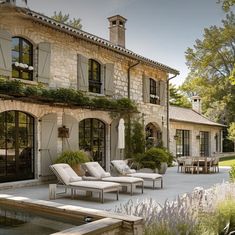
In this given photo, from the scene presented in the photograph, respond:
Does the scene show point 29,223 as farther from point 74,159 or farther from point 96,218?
point 74,159

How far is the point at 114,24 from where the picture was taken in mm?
18234

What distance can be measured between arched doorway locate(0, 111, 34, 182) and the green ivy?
847 millimetres

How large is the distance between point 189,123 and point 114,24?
28.9 ft

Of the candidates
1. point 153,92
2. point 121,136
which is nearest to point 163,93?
point 153,92

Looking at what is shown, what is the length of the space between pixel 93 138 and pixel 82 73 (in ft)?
8.98

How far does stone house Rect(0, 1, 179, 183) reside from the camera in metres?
10.6

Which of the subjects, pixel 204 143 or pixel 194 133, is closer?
pixel 194 133

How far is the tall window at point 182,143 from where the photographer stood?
2210 cm

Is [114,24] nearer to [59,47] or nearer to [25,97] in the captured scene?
[59,47]

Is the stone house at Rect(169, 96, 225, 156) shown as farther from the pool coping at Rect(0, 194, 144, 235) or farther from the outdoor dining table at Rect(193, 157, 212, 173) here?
the pool coping at Rect(0, 194, 144, 235)

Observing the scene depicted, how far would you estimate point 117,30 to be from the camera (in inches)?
708

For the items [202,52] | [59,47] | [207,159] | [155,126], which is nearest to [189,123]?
[155,126]

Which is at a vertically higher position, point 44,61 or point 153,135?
point 44,61

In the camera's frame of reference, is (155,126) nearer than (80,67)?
No
